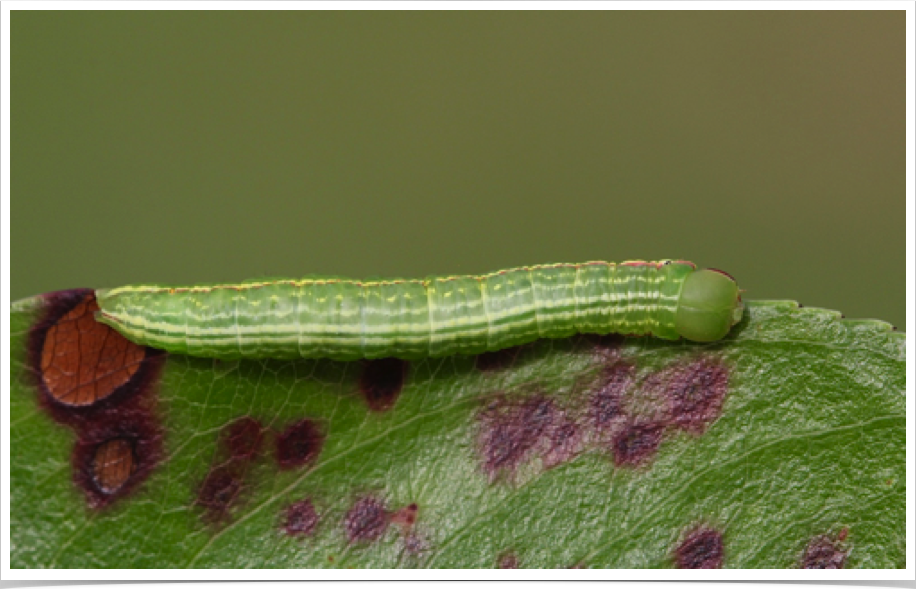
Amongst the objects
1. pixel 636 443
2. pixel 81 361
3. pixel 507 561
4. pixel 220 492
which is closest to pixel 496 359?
pixel 636 443

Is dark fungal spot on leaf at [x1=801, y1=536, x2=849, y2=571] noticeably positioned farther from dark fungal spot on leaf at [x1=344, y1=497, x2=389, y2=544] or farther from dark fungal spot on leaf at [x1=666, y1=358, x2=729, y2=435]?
dark fungal spot on leaf at [x1=344, y1=497, x2=389, y2=544]

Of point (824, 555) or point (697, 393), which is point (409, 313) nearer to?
point (697, 393)

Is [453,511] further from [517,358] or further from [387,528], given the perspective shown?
[517,358]

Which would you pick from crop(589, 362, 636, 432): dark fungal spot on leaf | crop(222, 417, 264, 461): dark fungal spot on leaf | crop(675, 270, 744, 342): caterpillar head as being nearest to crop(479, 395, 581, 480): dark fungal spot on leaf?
crop(589, 362, 636, 432): dark fungal spot on leaf

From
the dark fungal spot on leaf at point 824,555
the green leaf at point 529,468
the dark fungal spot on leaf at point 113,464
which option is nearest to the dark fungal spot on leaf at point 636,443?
the green leaf at point 529,468

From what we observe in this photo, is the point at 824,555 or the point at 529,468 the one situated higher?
the point at 529,468

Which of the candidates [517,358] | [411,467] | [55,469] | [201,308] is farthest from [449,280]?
[55,469]
